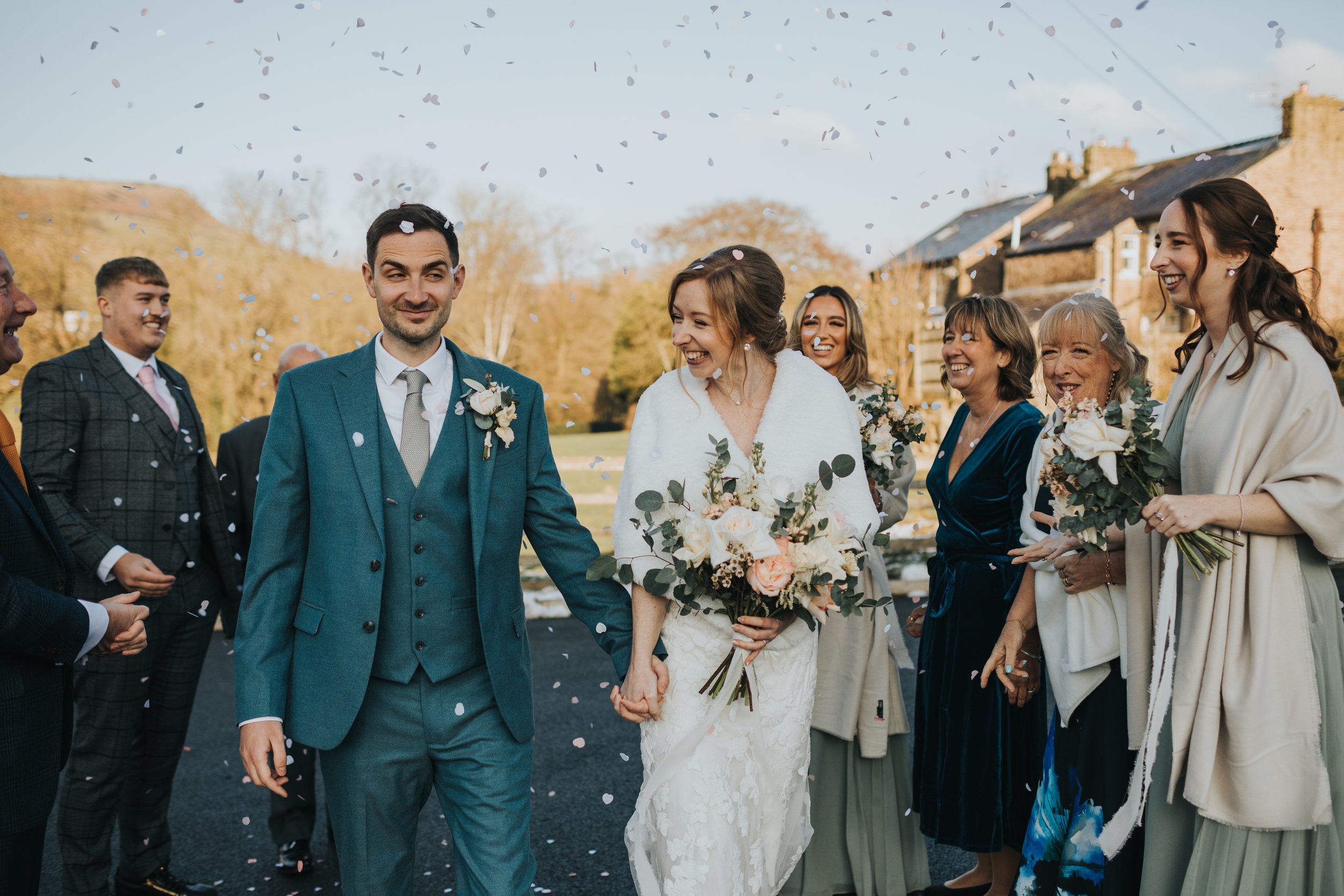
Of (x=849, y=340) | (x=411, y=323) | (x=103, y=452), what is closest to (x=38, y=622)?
(x=411, y=323)

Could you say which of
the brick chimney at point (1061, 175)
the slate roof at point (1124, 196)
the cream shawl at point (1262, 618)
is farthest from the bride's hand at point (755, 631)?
the brick chimney at point (1061, 175)

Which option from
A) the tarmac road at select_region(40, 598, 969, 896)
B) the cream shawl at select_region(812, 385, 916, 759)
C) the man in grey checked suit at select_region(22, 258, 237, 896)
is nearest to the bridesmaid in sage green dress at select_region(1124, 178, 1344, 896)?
the cream shawl at select_region(812, 385, 916, 759)

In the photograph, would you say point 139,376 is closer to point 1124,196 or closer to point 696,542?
point 696,542

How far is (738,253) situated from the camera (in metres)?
3.23

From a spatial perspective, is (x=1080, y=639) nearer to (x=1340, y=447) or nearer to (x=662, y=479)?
(x=1340, y=447)

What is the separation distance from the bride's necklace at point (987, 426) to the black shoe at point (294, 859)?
3747mm

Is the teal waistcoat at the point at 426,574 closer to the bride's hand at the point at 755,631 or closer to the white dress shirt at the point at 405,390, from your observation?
the white dress shirt at the point at 405,390

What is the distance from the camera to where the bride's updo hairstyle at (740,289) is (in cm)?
315

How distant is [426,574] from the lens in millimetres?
2988

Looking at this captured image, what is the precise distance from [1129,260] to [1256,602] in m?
24.0

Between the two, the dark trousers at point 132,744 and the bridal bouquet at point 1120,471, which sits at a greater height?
the bridal bouquet at point 1120,471

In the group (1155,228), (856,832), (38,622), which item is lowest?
(856,832)

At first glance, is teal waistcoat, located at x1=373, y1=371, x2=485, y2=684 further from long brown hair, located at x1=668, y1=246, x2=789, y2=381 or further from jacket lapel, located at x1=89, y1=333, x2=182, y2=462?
jacket lapel, located at x1=89, y1=333, x2=182, y2=462

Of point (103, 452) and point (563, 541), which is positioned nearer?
point (563, 541)
